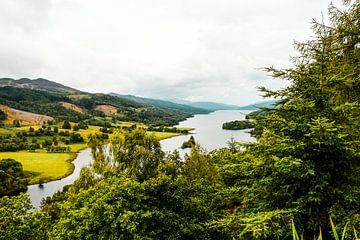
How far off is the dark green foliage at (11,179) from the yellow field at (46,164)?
3364 mm

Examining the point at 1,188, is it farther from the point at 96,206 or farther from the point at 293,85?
the point at 293,85

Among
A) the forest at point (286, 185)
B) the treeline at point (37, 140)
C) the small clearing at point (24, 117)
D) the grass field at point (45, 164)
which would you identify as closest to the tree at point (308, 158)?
the forest at point (286, 185)

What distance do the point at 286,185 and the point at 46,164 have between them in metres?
76.7

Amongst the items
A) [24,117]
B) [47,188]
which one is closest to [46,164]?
[47,188]

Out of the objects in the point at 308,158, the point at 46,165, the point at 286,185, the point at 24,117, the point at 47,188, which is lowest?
the point at 47,188

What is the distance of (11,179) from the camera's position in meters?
52.3

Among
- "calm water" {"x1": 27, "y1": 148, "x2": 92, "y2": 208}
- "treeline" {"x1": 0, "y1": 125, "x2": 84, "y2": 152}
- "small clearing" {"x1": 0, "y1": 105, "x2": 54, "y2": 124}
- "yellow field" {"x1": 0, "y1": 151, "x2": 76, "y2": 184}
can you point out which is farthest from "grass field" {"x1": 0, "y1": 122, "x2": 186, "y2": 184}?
"small clearing" {"x1": 0, "y1": 105, "x2": 54, "y2": 124}

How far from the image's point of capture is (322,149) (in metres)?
7.40

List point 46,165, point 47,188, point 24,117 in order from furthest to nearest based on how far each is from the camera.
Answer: point 24,117, point 46,165, point 47,188

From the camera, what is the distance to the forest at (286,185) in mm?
7047

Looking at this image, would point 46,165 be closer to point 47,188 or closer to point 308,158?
point 47,188

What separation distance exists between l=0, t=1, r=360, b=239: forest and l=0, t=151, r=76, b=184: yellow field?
49.4 m

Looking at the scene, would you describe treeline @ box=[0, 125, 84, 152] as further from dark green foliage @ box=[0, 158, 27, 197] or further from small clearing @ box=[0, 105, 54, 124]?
small clearing @ box=[0, 105, 54, 124]

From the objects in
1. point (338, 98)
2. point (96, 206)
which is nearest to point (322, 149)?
point (338, 98)
